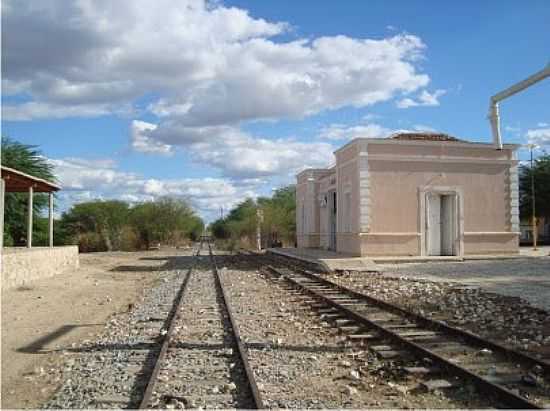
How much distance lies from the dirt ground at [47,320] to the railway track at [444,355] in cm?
411

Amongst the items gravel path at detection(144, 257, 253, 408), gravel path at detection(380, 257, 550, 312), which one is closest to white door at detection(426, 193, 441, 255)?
gravel path at detection(380, 257, 550, 312)

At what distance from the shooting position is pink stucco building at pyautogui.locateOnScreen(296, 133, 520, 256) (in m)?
23.3

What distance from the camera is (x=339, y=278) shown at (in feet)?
60.8

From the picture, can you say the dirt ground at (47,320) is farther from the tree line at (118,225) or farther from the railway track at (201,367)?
the tree line at (118,225)

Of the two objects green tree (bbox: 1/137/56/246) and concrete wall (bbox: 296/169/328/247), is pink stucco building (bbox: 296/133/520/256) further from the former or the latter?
green tree (bbox: 1/137/56/246)

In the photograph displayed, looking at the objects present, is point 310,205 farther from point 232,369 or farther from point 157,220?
point 232,369

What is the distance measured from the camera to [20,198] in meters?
35.8

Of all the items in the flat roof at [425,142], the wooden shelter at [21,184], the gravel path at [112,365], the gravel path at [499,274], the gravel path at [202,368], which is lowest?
the gravel path at [112,365]

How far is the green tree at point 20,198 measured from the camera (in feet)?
115

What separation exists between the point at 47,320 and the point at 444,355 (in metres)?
7.41

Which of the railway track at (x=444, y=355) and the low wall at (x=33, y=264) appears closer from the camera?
the railway track at (x=444, y=355)

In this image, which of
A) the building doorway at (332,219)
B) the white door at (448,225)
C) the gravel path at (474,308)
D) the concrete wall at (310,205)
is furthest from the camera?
the concrete wall at (310,205)

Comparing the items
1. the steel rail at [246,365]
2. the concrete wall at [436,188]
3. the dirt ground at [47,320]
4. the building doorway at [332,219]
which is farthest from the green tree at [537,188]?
the steel rail at [246,365]

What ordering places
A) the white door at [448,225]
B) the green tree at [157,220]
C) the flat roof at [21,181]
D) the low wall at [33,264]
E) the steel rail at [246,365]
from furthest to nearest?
the green tree at [157,220] < the white door at [448,225] < the flat roof at [21,181] < the low wall at [33,264] < the steel rail at [246,365]
